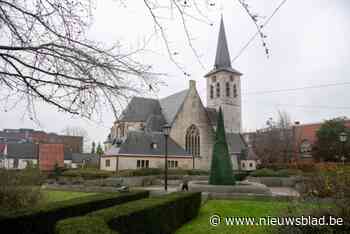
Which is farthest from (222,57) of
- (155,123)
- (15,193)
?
(15,193)

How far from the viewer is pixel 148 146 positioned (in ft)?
120

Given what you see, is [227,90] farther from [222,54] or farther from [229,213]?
[229,213]

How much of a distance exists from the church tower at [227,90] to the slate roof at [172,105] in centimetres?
1249

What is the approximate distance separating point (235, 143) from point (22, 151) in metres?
39.3

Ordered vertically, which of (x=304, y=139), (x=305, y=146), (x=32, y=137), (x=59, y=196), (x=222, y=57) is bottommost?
(x=59, y=196)

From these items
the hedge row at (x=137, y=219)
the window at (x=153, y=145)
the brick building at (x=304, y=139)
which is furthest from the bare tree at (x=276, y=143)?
the hedge row at (x=137, y=219)

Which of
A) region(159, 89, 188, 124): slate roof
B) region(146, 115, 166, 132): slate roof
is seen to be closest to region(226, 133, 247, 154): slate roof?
region(159, 89, 188, 124): slate roof

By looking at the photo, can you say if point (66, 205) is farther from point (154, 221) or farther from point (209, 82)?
point (209, 82)

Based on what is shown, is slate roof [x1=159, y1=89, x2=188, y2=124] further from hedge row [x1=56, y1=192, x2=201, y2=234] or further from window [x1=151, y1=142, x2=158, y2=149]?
hedge row [x1=56, y1=192, x2=201, y2=234]

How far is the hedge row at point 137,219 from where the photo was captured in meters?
4.45

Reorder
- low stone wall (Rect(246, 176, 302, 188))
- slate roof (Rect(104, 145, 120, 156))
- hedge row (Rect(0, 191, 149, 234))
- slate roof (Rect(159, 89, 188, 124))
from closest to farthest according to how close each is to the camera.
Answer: hedge row (Rect(0, 191, 149, 234)) < low stone wall (Rect(246, 176, 302, 188)) < slate roof (Rect(104, 145, 120, 156)) < slate roof (Rect(159, 89, 188, 124))

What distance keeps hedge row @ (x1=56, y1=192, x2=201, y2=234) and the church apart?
2010 centimetres

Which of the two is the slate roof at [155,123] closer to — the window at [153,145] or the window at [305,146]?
the window at [153,145]

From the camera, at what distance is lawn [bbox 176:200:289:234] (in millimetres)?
7973
